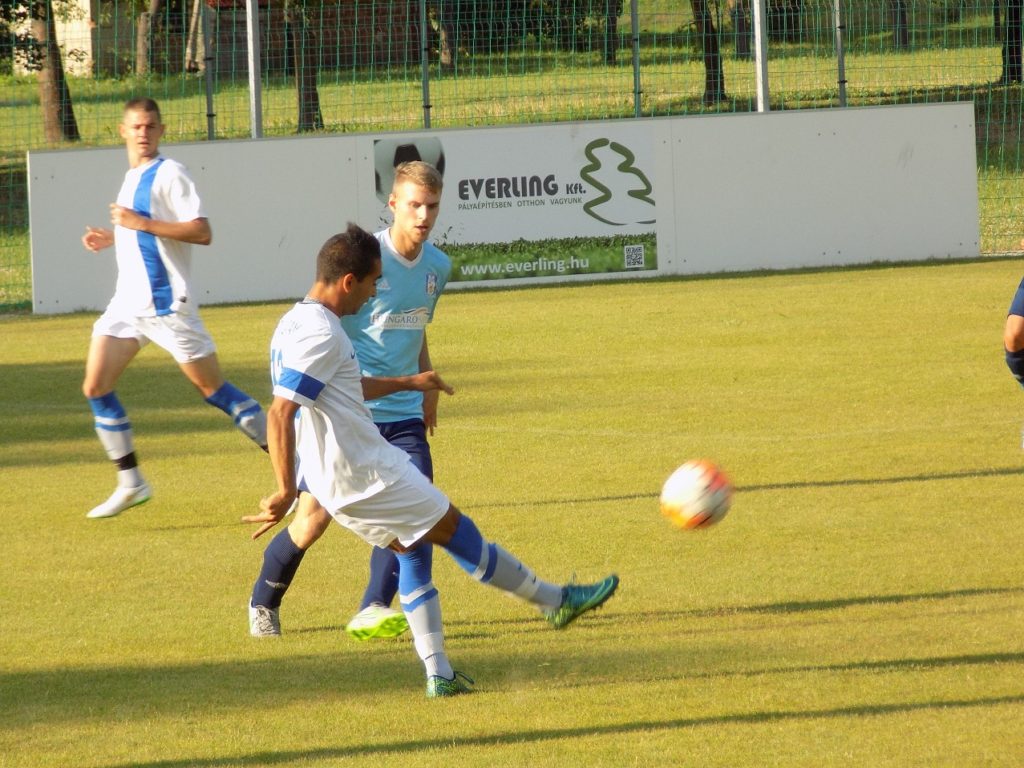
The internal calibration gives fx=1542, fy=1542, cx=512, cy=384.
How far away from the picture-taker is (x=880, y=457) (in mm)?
9055

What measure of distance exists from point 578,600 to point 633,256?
13.6 meters

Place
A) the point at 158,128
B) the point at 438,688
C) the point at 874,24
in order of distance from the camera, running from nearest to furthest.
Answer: the point at 438,688 → the point at 158,128 → the point at 874,24

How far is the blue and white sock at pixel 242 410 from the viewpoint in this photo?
8.34m

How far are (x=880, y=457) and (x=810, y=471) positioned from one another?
532 millimetres

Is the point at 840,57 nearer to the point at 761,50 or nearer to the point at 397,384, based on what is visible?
the point at 761,50

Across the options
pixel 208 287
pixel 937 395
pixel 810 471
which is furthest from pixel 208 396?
pixel 208 287

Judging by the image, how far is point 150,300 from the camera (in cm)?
836

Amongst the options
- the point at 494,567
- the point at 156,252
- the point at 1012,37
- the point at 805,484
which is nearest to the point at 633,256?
the point at 1012,37

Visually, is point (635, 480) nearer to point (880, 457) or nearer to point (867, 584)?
point (880, 457)

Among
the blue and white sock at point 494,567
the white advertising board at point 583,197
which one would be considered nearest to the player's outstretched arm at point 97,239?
the blue and white sock at point 494,567

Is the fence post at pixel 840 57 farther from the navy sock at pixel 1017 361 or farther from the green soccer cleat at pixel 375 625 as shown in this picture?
the green soccer cleat at pixel 375 625

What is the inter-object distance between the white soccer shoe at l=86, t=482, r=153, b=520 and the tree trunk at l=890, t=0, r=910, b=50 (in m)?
15.7

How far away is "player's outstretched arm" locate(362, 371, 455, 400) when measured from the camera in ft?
17.7

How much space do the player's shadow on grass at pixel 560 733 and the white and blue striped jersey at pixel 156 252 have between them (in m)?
4.07
